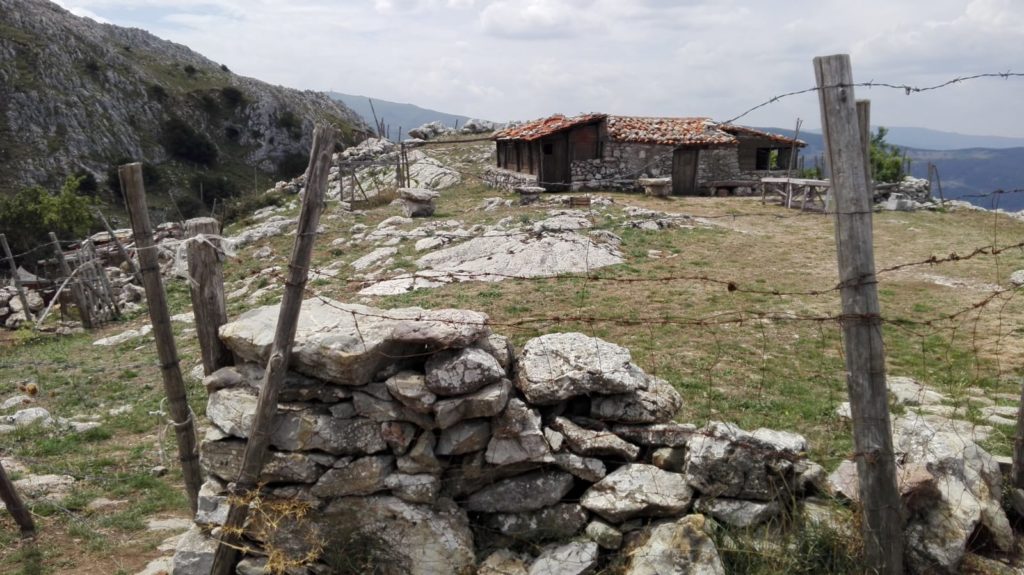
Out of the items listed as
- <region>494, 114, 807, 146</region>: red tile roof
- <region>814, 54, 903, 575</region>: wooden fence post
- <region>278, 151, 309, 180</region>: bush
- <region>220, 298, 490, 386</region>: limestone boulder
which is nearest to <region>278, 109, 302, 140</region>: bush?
<region>278, 151, 309, 180</region>: bush

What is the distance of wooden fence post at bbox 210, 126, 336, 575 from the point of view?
484 cm

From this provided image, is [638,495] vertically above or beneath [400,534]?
above

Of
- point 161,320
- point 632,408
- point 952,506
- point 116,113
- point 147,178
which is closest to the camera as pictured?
point 952,506

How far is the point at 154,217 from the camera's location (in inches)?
2060

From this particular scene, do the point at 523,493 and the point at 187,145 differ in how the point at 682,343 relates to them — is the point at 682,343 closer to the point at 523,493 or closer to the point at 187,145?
the point at 523,493

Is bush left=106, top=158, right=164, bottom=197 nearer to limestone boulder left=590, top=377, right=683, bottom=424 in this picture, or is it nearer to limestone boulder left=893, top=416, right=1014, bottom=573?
limestone boulder left=590, top=377, right=683, bottom=424

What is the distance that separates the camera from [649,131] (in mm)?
33438

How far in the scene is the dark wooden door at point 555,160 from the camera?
32.8m

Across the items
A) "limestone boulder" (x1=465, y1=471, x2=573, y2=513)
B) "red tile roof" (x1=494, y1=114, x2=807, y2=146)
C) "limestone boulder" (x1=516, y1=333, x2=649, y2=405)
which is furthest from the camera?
"red tile roof" (x1=494, y1=114, x2=807, y2=146)

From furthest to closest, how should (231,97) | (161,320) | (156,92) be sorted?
(231,97), (156,92), (161,320)

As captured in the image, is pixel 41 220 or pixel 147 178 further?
pixel 147 178

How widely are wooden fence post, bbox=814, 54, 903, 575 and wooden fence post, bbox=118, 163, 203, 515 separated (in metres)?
5.23

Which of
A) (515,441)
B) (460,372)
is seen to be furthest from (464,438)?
(460,372)

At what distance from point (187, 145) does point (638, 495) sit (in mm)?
71844
